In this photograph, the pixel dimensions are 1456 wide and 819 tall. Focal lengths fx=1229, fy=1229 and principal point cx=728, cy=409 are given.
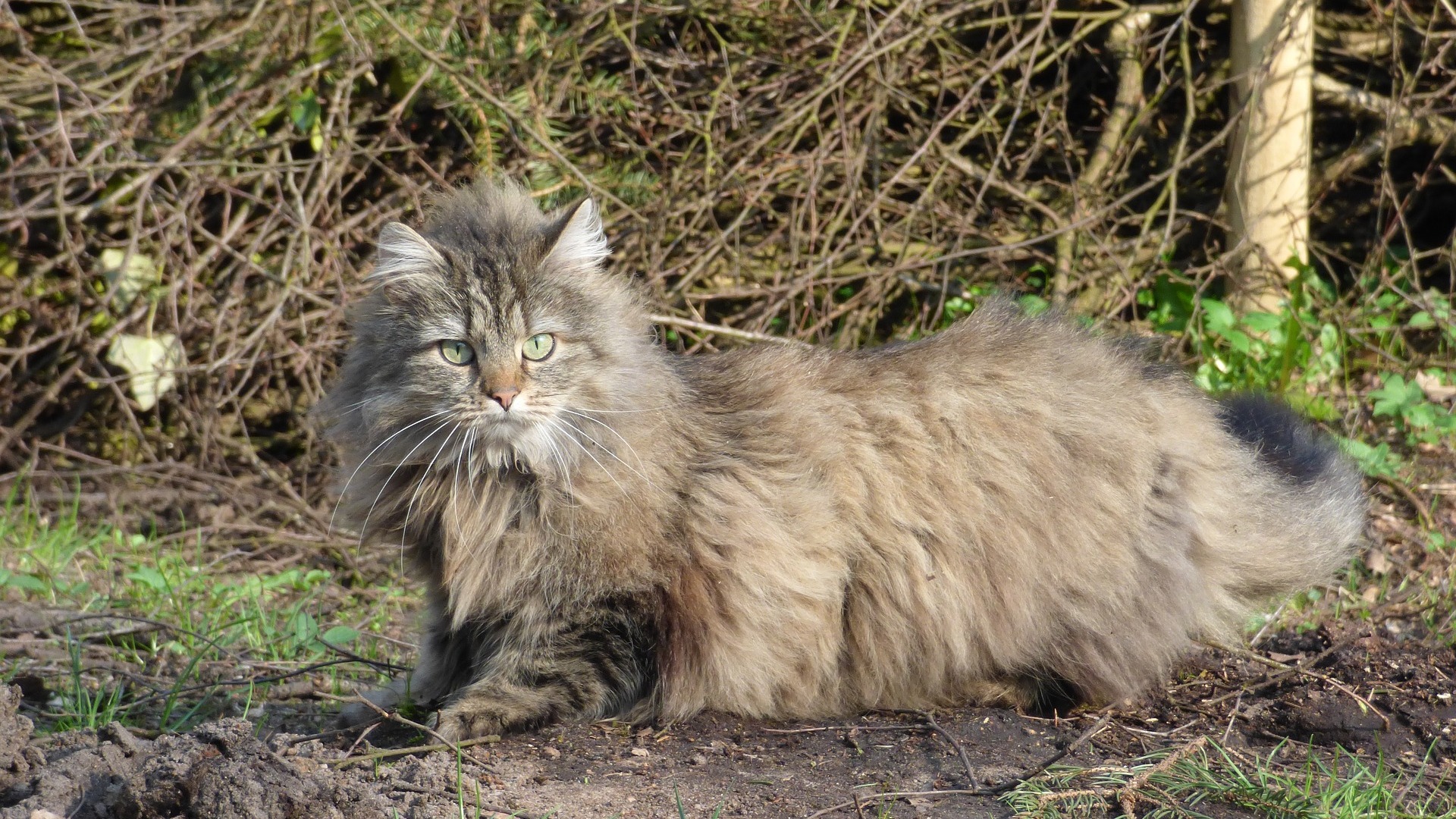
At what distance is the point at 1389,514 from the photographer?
4.75 meters

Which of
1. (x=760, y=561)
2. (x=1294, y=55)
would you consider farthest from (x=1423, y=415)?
(x=760, y=561)

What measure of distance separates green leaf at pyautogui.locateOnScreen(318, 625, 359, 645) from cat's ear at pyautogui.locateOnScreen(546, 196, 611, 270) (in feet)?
5.17

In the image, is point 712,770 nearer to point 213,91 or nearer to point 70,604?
point 70,604

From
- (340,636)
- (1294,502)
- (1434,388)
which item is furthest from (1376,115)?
(340,636)

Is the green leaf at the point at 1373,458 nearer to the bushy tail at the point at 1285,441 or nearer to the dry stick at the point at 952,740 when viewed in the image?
the bushy tail at the point at 1285,441

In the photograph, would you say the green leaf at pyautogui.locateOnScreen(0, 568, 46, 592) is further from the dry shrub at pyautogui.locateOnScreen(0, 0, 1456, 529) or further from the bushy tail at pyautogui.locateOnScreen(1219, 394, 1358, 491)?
the bushy tail at pyautogui.locateOnScreen(1219, 394, 1358, 491)

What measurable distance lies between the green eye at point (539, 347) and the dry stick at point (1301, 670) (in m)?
2.06

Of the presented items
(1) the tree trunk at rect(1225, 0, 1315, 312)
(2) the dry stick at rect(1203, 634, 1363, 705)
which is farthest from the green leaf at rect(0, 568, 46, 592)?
(1) the tree trunk at rect(1225, 0, 1315, 312)

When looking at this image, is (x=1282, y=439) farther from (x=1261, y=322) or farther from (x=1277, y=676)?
(x=1261, y=322)

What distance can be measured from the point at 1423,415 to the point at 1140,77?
1952 millimetres

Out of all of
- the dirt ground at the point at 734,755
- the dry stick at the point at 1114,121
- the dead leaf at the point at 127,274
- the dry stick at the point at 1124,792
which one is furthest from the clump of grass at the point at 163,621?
the dry stick at the point at 1114,121

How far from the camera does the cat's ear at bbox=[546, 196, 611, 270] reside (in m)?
2.95

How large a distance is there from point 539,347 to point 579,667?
76 centimetres

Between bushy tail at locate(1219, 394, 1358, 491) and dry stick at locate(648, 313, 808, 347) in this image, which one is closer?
bushy tail at locate(1219, 394, 1358, 491)
